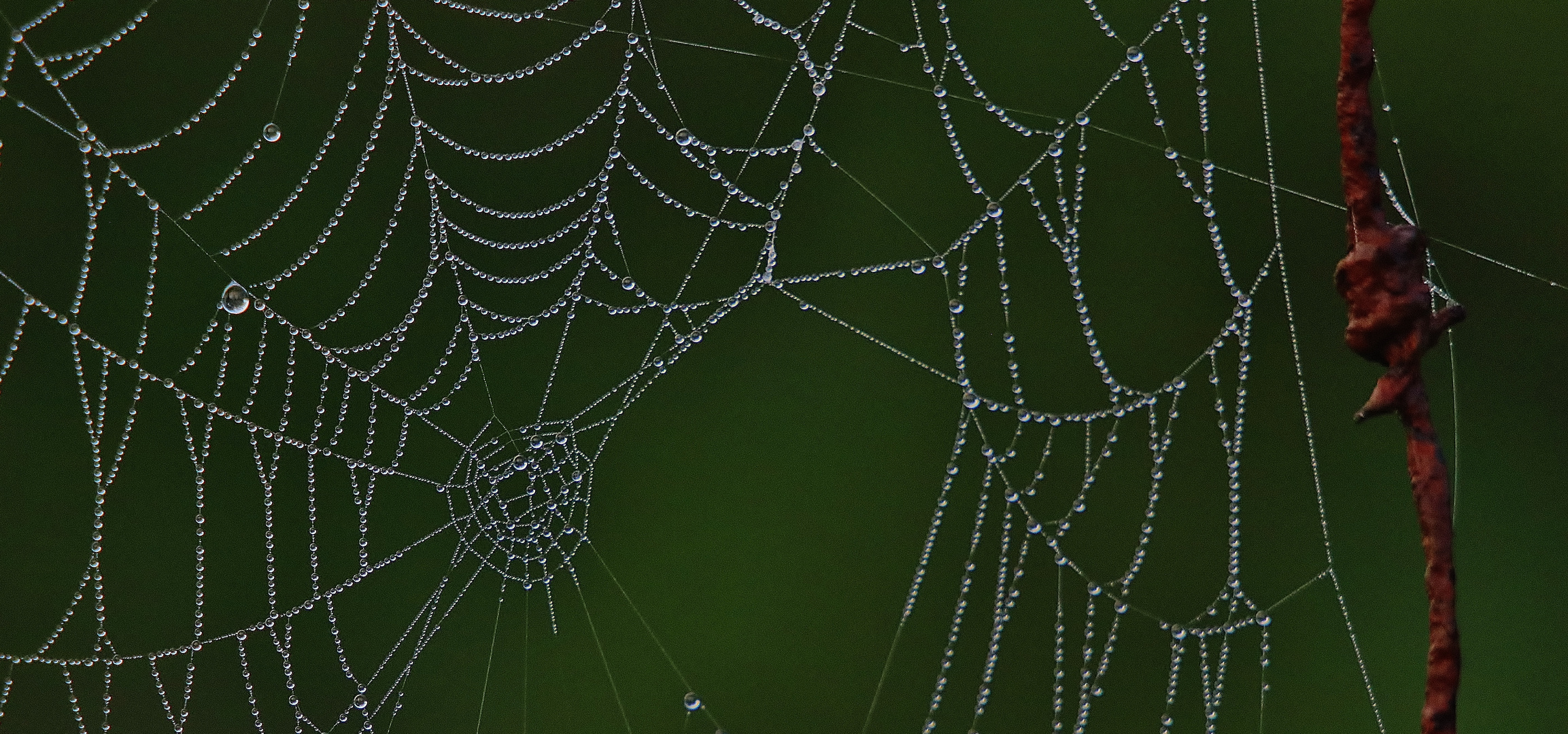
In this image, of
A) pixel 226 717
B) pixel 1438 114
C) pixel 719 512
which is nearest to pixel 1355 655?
pixel 1438 114

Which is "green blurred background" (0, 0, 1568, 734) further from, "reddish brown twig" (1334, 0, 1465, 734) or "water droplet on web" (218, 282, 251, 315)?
"reddish brown twig" (1334, 0, 1465, 734)

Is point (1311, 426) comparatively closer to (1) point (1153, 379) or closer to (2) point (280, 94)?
(1) point (1153, 379)

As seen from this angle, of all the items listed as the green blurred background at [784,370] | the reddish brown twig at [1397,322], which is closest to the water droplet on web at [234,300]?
the green blurred background at [784,370]

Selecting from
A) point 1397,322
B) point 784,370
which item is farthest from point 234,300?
point 1397,322

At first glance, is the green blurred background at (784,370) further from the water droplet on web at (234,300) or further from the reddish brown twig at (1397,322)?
the reddish brown twig at (1397,322)

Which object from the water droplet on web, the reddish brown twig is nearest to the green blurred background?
the water droplet on web
